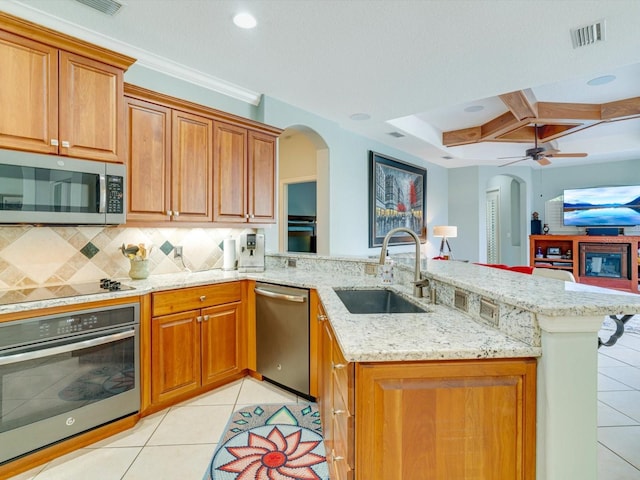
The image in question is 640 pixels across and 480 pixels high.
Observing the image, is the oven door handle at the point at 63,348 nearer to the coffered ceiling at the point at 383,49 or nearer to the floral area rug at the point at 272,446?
the floral area rug at the point at 272,446

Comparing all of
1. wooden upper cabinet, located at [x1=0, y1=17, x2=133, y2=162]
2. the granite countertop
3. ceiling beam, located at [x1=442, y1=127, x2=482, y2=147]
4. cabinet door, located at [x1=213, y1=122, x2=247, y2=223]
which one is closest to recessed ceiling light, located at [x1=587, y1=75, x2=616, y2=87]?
ceiling beam, located at [x1=442, y1=127, x2=482, y2=147]

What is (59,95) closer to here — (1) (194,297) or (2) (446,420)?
(1) (194,297)

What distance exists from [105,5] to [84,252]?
1659mm

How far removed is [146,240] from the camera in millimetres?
2805

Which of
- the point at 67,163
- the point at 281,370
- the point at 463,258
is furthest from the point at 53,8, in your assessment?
the point at 463,258

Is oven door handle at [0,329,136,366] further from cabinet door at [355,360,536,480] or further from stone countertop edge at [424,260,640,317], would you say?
stone countertop edge at [424,260,640,317]

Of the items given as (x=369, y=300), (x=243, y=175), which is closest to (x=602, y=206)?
(x=369, y=300)

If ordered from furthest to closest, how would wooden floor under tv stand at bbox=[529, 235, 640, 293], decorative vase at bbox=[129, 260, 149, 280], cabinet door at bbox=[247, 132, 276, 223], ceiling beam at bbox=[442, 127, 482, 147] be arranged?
wooden floor under tv stand at bbox=[529, 235, 640, 293], ceiling beam at bbox=[442, 127, 482, 147], cabinet door at bbox=[247, 132, 276, 223], decorative vase at bbox=[129, 260, 149, 280]

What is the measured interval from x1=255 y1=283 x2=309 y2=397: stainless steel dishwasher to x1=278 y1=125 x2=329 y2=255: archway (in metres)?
1.71

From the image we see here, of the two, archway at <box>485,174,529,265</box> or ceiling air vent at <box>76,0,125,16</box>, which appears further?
archway at <box>485,174,529,265</box>

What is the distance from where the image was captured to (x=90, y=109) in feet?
6.95

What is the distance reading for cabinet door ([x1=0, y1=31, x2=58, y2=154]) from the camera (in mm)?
1822

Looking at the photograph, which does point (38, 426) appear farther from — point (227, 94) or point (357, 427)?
point (227, 94)

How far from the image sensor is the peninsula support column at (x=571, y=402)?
1.05 meters
